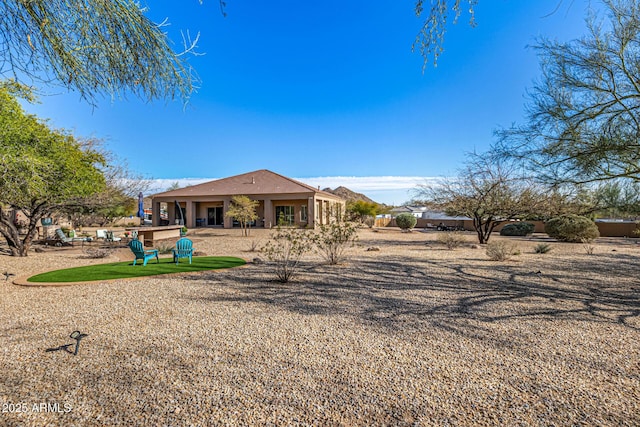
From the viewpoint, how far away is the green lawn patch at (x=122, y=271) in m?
8.01

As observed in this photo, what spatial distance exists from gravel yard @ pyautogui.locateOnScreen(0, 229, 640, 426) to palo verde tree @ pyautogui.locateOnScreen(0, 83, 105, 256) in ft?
7.71

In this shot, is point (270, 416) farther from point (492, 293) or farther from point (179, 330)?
point (492, 293)

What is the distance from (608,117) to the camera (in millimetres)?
6508

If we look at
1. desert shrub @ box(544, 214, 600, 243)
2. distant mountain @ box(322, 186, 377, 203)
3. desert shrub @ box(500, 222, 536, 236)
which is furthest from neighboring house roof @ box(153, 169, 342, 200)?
distant mountain @ box(322, 186, 377, 203)

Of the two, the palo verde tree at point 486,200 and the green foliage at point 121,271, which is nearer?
the green foliage at point 121,271

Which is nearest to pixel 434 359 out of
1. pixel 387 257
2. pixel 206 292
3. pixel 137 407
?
pixel 137 407

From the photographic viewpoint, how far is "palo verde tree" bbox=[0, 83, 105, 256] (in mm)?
6105

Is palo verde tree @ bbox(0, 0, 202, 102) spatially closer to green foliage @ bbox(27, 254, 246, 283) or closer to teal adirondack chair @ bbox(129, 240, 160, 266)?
green foliage @ bbox(27, 254, 246, 283)

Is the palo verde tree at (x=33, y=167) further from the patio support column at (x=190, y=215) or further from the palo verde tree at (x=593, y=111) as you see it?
the patio support column at (x=190, y=215)

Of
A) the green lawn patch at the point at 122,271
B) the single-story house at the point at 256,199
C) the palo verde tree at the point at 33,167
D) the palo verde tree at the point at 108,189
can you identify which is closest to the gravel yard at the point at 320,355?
the green lawn patch at the point at 122,271

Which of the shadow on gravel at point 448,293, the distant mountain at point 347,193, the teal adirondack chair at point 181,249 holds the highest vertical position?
the distant mountain at point 347,193

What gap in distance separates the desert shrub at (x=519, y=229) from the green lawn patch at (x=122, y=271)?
2518cm

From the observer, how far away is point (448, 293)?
22.5 ft

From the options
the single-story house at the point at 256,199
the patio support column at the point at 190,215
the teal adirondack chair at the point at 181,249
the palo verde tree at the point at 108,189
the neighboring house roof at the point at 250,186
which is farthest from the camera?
the patio support column at the point at 190,215
